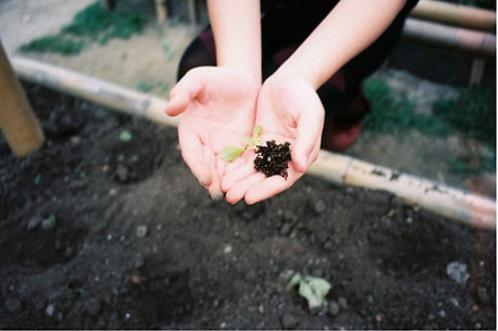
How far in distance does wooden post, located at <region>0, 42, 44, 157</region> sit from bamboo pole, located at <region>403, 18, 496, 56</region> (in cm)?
253

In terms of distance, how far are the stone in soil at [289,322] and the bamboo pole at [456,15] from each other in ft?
7.76

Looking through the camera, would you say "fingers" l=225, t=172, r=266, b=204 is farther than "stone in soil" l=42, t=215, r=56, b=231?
No

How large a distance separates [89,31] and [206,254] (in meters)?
2.71

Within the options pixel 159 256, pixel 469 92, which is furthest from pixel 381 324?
pixel 469 92

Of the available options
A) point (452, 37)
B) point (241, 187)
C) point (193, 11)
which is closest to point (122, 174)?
point (241, 187)

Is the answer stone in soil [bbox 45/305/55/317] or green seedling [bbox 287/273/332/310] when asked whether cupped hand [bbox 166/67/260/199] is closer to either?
green seedling [bbox 287/273/332/310]

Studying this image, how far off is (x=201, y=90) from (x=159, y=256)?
3.08 feet

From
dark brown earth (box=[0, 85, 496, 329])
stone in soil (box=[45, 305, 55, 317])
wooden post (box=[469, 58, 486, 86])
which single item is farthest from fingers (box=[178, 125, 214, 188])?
wooden post (box=[469, 58, 486, 86])

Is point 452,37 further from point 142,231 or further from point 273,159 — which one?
A: point 142,231

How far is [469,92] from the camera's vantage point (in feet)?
10.6

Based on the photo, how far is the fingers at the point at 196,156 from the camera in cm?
153

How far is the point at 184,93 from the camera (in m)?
1.49

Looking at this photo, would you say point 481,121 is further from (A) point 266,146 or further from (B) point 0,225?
(B) point 0,225

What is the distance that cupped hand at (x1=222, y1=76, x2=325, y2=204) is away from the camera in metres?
1.45
